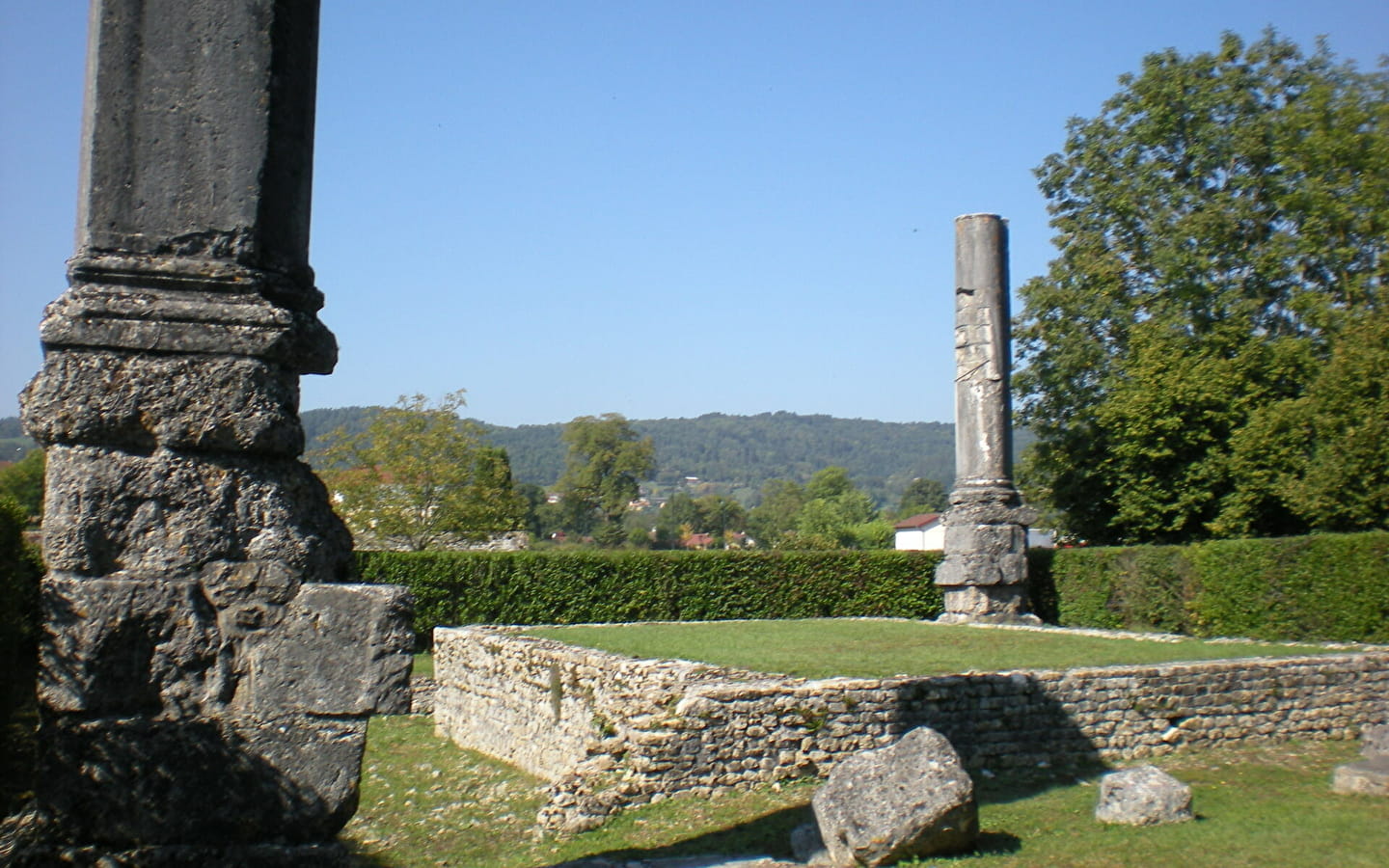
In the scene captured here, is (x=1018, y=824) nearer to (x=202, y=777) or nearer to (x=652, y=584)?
(x=202, y=777)

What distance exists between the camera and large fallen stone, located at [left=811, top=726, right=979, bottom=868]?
26.0ft

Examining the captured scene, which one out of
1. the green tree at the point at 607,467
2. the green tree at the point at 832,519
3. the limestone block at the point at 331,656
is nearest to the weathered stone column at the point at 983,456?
the limestone block at the point at 331,656

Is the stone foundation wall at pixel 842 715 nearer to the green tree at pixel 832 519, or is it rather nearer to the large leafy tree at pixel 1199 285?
the large leafy tree at pixel 1199 285

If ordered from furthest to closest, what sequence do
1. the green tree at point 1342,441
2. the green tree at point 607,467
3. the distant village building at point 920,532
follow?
the distant village building at point 920,532
the green tree at point 607,467
the green tree at point 1342,441

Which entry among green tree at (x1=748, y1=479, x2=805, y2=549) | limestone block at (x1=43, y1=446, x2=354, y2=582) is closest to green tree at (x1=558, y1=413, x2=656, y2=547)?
green tree at (x1=748, y1=479, x2=805, y2=549)

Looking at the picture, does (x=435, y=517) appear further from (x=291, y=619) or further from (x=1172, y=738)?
(x=291, y=619)

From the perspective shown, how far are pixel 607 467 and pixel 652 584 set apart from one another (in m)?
55.6

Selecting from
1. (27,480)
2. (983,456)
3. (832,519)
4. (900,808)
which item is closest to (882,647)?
(900,808)

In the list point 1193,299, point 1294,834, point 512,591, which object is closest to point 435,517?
point 512,591

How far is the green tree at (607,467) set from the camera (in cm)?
7650

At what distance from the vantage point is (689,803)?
31.9ft

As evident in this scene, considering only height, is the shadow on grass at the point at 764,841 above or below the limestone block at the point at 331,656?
below

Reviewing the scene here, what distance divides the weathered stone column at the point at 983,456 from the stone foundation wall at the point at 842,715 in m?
8.03

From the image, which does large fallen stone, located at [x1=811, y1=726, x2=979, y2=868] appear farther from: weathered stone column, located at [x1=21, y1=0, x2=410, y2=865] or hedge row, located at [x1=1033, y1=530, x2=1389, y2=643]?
hedge row, located at [x1=1033, y1=530, x2=1389, y2=643]
